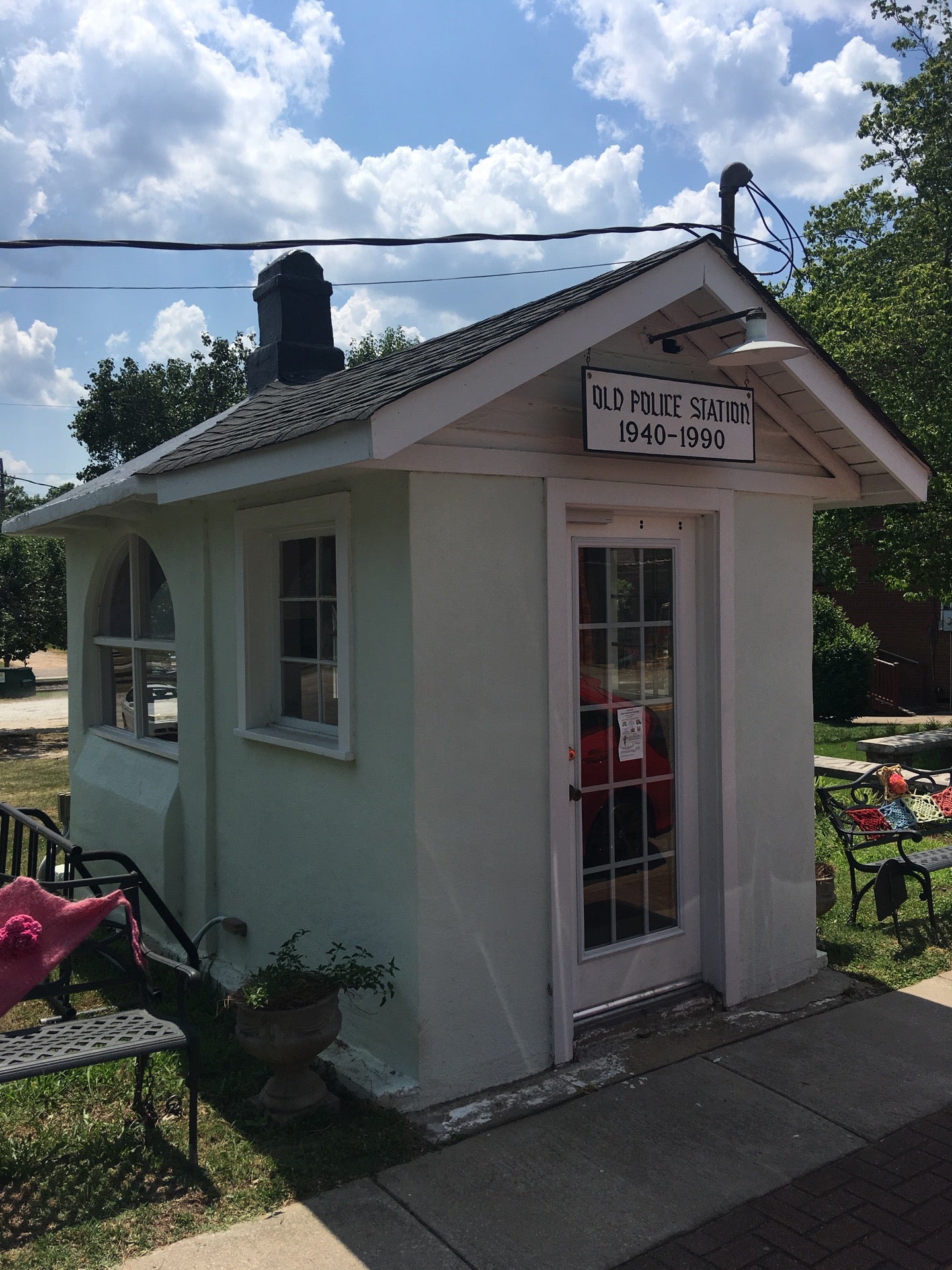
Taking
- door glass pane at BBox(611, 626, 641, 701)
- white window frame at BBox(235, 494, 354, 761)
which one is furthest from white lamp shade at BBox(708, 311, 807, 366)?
white window frame at BBox(235, 494, 354, 761)

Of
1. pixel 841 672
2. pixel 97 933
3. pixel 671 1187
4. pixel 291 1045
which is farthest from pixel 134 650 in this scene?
pixel 841 672

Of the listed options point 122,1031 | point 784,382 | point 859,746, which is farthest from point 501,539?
point 859,746

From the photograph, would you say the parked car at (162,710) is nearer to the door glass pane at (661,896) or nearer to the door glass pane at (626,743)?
the door glass pane at (626,743)

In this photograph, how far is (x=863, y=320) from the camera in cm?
1445

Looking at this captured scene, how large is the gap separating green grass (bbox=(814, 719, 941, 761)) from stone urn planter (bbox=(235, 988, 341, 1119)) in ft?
32.8

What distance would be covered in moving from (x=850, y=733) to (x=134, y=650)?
12803mm

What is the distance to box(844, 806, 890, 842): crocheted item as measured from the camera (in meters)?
6.99

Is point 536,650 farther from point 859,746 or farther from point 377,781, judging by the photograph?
point 859,746

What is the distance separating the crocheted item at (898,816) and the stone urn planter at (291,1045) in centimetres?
446

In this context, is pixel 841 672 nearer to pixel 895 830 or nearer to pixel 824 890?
pixel 895 830

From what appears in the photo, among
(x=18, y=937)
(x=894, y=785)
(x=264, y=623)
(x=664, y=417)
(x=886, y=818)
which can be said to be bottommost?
(x=886, y=818)

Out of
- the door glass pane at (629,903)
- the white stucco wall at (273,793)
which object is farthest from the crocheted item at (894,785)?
the white stucco wall at (273,793)

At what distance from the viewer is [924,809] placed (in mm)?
8008

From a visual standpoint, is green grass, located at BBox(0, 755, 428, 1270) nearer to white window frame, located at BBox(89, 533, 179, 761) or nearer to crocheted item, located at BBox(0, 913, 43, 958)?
crocheted item, located at BBox(0, 913, 43, 958)
